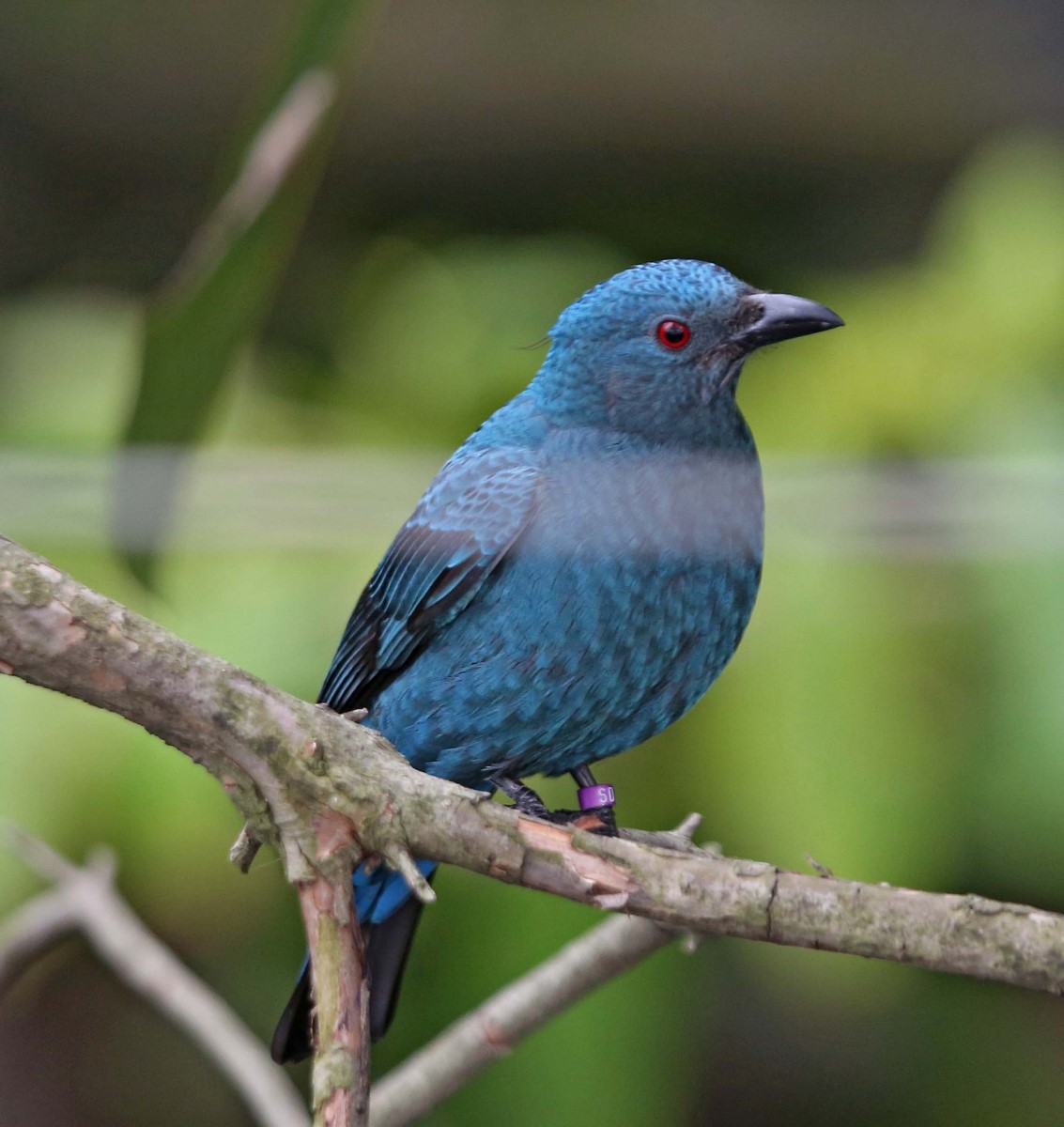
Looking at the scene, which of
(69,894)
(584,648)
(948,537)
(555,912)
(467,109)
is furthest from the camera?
(555,912)

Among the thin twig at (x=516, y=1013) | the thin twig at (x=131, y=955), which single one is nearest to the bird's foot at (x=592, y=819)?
the thin twig at (x=516, y=1013)

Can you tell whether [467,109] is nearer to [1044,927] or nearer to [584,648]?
[584,648]

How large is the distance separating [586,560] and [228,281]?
1.45 feet

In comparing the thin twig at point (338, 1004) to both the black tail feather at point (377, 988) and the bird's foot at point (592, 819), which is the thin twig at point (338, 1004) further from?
the black tail feather at point (377, 988)

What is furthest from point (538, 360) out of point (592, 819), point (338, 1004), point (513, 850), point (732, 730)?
point (338, 1004)

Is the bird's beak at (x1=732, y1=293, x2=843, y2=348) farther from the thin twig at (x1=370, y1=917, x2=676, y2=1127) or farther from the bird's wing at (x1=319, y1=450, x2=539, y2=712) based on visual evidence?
the thin twig at (x1=370, y1=917, x2=676, y2=1127)

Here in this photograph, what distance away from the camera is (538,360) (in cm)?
177

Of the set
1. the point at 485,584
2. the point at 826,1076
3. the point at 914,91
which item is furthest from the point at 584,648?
the point at 826,1076

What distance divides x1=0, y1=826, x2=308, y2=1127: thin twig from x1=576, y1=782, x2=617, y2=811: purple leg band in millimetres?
619

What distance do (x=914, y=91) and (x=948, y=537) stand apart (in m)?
1.02

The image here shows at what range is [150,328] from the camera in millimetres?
977

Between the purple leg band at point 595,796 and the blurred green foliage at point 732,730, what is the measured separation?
260 millimetres

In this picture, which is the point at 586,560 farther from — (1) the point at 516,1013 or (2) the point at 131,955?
(2) the point at 131,955

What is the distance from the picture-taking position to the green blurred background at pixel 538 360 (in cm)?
149
